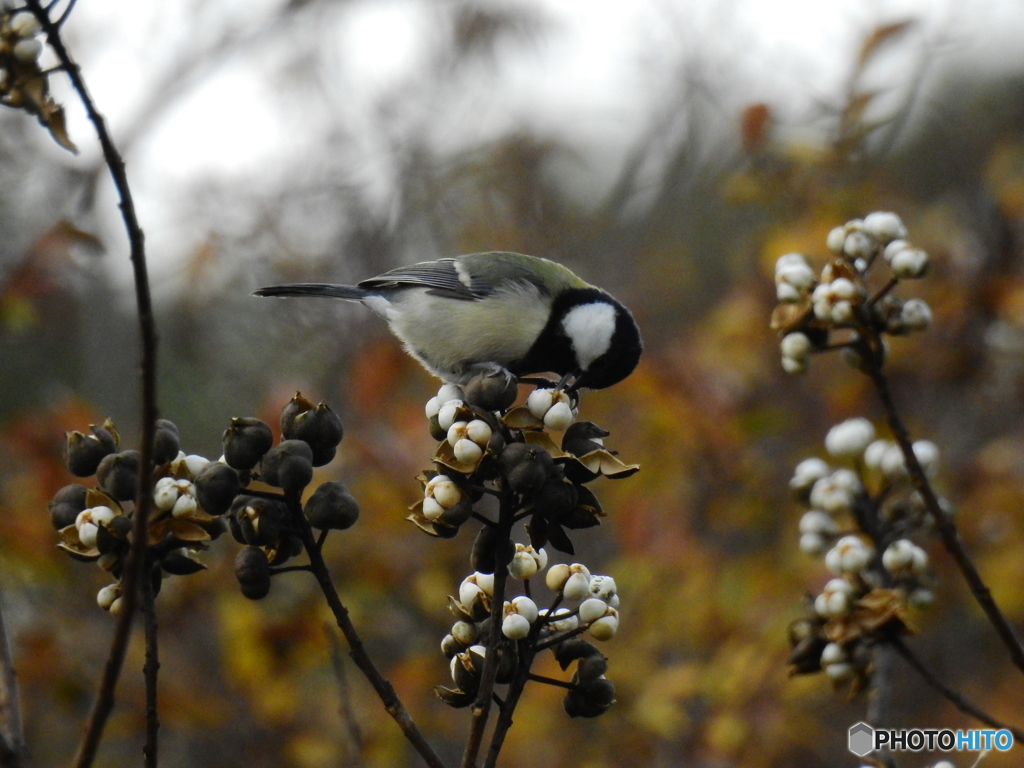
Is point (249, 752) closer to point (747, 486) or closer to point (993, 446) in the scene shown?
point (747, 486)

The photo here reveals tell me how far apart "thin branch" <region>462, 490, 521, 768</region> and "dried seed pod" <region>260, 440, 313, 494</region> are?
0.85 feet

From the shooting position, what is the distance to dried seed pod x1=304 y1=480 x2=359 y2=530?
Result: 1255mm

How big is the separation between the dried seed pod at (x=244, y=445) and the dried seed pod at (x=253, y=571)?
0.37 feet

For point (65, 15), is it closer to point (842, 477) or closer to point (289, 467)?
point (289, 467)

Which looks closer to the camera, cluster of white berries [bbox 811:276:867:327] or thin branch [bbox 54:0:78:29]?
thin branch [bbox 54:0:78:29]

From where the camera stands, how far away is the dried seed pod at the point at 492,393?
1.40m

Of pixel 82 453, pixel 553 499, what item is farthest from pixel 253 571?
pixel 553 499

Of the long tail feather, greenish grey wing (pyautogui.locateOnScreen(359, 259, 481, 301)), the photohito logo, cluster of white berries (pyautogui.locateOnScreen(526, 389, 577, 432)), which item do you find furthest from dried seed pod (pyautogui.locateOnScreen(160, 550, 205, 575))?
greenish grey wing (pyautogui.locateOnScreen(359, 259, 481, 301))

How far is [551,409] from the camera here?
1354 mm

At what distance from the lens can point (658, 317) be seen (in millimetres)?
5484

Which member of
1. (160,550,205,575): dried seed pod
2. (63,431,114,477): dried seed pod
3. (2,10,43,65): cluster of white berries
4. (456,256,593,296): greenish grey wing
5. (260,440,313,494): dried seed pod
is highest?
(456,256,593,296): greenish grey wing

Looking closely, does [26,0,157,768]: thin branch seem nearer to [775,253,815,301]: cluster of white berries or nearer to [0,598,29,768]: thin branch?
[0,598,29,768]: thin branch

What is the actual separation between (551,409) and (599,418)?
3165 mm

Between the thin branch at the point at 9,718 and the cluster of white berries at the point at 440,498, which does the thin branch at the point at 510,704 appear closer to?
the cluster of white berries at the point at 440,498
